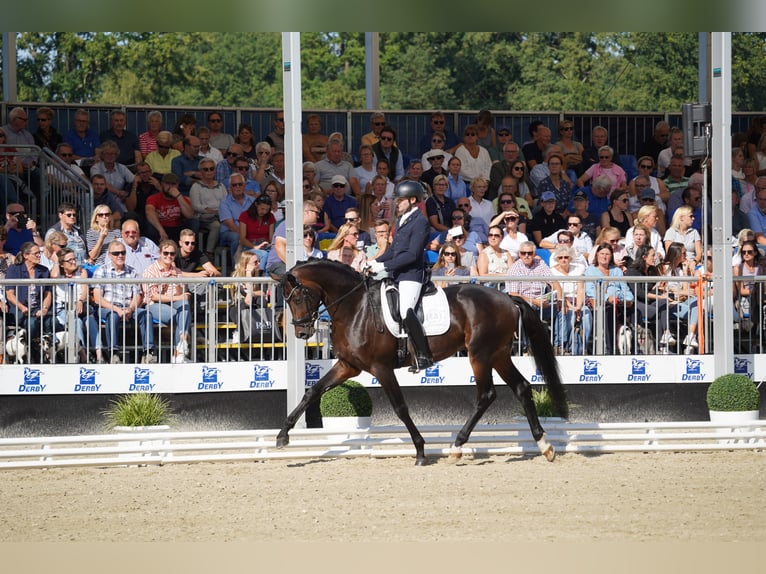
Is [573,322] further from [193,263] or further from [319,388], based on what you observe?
[193,263]

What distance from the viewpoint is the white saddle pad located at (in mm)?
11211

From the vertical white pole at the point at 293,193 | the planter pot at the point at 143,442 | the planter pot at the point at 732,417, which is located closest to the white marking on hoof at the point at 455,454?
the vertical white pole at the point at 293,193

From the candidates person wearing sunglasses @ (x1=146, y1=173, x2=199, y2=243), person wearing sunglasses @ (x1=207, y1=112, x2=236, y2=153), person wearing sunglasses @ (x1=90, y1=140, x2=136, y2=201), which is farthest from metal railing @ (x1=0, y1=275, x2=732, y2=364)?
person wearing sunglasses @ (x1=207, y1=112, x2=236, y2=153)

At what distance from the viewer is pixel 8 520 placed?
8398 millimetres

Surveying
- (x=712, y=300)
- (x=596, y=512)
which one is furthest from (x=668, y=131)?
(x=596, y=512)

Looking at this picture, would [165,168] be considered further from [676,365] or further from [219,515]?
[219,515]

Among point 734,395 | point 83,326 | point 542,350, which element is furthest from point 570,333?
point 83,326

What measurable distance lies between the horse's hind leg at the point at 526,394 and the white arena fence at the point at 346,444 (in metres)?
0.37

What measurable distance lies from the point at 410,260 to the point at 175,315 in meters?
3.73

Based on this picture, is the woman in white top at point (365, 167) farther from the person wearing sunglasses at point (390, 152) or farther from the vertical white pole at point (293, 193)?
the vertical white pole at point (293, 193)

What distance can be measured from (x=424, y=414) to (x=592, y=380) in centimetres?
212

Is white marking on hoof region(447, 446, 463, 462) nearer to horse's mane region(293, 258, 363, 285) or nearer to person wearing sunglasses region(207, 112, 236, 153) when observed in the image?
horse's mane region(293, 258, 363, 285)

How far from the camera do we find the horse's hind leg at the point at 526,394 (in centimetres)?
1136

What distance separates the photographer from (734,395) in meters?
13.1
